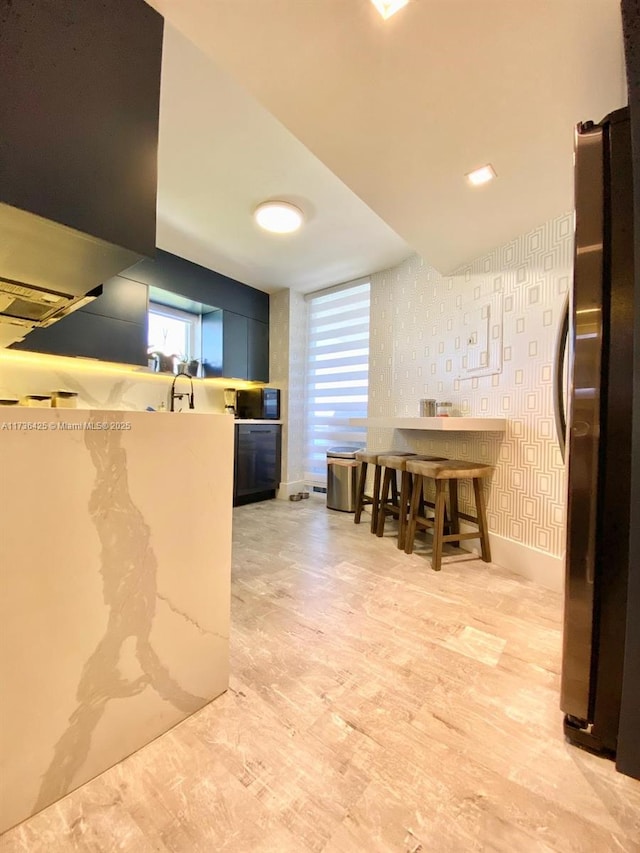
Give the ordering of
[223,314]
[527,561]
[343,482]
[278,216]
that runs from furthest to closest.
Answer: [223,314], [343,482], [278,216], [527,561]

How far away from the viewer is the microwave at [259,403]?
12.8 ft

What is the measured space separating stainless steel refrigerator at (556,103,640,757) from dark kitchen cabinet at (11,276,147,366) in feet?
9.06

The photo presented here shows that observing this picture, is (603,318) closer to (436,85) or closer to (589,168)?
(589,168)

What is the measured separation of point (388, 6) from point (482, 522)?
7.65 ft

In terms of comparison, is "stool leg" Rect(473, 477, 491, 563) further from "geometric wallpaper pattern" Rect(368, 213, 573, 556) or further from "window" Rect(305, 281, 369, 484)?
"window" Rect(305, 281, 369, 484)

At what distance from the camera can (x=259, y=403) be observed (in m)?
3.94

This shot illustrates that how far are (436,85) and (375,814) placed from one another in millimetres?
2103

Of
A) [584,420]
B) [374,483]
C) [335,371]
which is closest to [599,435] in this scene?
[584,420]

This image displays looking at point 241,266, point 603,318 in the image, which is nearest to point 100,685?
point 603,318

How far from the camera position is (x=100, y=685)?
31.2 inches

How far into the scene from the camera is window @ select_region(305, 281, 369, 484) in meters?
3.74

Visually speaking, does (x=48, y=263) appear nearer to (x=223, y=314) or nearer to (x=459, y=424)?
(x=459, y=424)

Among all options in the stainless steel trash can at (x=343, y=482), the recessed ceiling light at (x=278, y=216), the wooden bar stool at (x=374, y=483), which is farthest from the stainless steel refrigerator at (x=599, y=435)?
the stainless steel trash can at (x=343, y=482)

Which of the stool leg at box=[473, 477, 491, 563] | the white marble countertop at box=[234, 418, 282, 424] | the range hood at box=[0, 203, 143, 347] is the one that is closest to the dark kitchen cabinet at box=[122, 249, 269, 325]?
Result: the white marble countertop at box=[234, 418, 282, 424]
